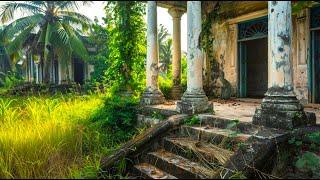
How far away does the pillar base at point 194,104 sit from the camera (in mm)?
6300

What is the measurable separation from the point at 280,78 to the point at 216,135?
1.33m

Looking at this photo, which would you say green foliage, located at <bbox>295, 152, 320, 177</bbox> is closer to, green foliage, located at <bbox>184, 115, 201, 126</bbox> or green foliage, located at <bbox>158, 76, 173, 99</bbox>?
green foliage, located at <bbox>184, 115, 201, 126</bbox>

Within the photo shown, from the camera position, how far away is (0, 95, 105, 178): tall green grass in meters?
4.39

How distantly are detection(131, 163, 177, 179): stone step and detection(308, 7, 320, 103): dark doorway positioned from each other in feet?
18.0

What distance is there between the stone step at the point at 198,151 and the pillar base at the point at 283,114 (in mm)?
828

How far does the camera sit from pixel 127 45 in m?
9.35

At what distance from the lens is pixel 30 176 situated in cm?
430

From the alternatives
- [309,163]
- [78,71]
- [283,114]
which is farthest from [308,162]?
[78,71]

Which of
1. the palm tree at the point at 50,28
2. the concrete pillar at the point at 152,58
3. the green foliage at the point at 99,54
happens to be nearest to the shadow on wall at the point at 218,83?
the concrete pillar at the point at 152,58

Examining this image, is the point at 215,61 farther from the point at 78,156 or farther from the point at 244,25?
the point at 78,156

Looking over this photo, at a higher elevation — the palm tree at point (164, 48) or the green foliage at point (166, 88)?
the palm tree at point (164, 48)

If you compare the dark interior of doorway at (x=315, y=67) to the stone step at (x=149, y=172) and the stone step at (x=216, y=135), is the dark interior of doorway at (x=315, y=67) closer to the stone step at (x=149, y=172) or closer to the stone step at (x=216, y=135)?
the stone step at (x=216, y=135)

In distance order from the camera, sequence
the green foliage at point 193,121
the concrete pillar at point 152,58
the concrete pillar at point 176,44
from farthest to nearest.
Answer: the concrete pillar at point 176,44
the concrete pillar at point 152,58
the green foliage at point 193,121

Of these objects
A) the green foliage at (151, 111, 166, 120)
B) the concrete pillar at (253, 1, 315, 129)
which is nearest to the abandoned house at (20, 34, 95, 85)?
the green foliage at (151, 111, 166, 120)
